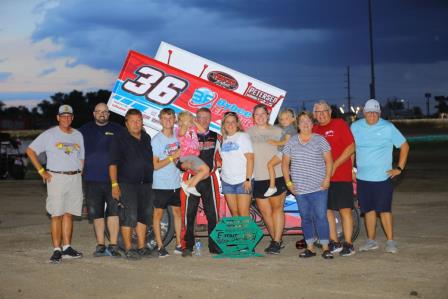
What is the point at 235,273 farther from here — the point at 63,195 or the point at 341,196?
the point at 63,195

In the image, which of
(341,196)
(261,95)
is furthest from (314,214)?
(261,95)

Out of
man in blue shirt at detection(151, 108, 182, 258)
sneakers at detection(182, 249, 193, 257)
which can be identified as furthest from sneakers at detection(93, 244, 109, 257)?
sneakers at detection(182, 249, 193, 257)

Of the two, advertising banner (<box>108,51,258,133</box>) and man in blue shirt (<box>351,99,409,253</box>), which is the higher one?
advertising banner (<box>108,51,258,133</box>)

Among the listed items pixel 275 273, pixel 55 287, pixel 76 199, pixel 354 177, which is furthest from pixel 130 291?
pixel 354 177

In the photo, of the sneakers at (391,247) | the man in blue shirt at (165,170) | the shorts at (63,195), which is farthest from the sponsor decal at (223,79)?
the sneakers at (391,247)

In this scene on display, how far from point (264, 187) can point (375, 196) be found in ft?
4.65

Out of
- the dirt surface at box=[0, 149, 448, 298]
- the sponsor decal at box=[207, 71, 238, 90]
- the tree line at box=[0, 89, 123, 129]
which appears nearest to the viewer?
the dirt surface at box=[0, 149, 448, 298]

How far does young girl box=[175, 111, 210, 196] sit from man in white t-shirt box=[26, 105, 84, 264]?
1284mm

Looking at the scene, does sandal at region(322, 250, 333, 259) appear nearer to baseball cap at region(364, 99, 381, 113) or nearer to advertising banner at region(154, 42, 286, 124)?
baseball cap at region(364, 99, 381, 113)

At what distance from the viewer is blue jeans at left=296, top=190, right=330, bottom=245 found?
804 centimetres

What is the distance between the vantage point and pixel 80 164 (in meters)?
8.23

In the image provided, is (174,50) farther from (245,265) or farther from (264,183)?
(245,265)

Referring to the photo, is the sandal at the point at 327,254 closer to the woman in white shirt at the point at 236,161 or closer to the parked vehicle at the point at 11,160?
the woman in white shirt at the point at 236,161

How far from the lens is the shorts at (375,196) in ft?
27.3
